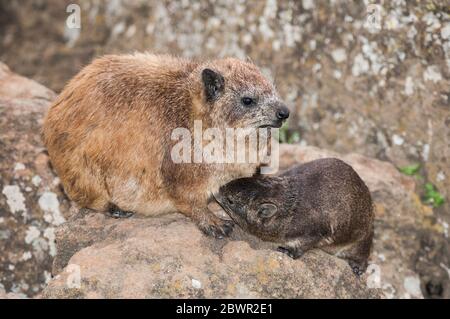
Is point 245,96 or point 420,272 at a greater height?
point 245,96

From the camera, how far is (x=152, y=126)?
6.03 metres

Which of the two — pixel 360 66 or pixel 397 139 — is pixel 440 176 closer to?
pixel 397 139

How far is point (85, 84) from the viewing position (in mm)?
6227

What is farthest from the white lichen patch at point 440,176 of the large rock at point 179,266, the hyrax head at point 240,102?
the hyrax head at point 240,102

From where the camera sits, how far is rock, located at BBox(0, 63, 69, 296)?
7.02m

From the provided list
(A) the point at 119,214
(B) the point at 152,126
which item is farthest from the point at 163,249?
(B) the point at 152,126

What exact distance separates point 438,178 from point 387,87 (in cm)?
126

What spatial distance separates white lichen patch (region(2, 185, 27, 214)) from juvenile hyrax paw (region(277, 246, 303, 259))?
3009 mm

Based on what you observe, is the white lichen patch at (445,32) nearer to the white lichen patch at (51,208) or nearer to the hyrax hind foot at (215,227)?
the hyrax hind foot at (215,227)

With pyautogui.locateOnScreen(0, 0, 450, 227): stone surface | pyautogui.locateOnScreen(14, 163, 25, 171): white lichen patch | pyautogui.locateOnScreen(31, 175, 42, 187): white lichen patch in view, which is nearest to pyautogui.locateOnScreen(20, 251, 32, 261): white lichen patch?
pyautogui.locateOnScreen(31, 175, 42, 187): white lichen patch

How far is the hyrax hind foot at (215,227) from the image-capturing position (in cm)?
594

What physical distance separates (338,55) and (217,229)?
3380mm
